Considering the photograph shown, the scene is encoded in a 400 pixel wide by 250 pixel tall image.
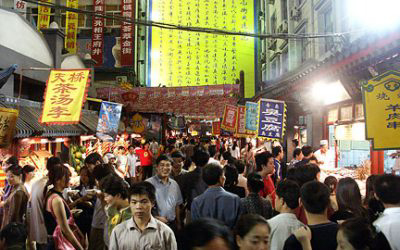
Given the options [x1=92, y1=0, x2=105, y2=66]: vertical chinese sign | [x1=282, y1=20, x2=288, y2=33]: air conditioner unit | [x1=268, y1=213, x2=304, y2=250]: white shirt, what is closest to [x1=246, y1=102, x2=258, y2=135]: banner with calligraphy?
[x1=282, y1=20, x2=288, y2=33]: air conditioner unit

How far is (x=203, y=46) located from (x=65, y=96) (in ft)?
40.4

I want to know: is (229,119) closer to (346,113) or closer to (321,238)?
(346,113)

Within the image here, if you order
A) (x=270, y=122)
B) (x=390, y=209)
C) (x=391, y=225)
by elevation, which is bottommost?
(x=391, y=225)

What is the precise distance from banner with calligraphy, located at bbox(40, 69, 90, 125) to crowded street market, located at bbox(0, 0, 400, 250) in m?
0.03

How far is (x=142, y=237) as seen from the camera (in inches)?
132

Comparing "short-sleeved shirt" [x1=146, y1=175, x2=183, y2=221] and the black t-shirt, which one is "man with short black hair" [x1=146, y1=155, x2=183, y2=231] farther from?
the black t-shirt

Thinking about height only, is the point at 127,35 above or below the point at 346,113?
above

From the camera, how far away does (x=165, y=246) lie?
11.2ft

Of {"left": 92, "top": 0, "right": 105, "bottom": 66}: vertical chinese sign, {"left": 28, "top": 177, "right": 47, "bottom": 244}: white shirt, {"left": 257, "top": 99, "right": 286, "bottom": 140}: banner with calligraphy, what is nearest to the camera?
{"left": 28, "top": 177, "right": 47, "bottom": 244}: white shirt

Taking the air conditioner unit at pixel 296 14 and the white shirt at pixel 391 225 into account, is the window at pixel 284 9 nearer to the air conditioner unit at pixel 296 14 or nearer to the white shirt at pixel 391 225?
the air conditioner unit at pixel 296 14

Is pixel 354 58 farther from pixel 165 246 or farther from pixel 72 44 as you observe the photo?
pixel 72 44

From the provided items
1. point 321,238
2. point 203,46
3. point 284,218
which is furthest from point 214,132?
point 321,238

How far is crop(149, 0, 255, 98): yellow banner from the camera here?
1884cm

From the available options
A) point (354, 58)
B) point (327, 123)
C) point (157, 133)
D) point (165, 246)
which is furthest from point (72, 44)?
point (165, 246)
